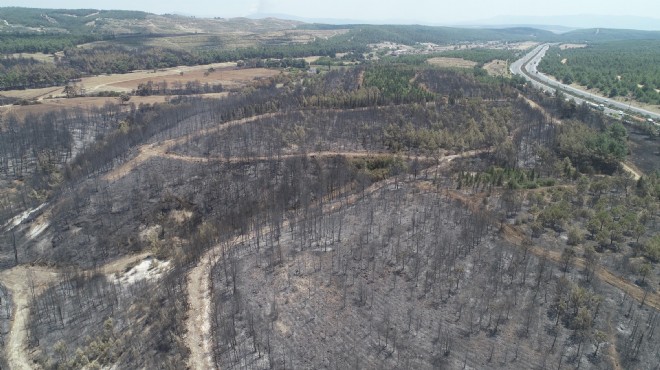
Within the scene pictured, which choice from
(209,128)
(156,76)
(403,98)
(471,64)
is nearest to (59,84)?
(156,76)

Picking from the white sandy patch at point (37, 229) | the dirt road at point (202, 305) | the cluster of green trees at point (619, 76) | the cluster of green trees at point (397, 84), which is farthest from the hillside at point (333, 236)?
the cluster of green trees at point (619, 76)

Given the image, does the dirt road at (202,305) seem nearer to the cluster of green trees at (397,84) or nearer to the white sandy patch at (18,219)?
the white sandy patch at (18,219)

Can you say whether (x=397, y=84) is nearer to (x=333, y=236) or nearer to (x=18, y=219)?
(x=333, y=236)

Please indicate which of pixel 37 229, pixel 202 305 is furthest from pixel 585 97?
pixel 37 229

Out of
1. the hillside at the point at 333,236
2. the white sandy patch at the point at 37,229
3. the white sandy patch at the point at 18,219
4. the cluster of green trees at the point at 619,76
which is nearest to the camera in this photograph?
the hillside at the point at 333,236

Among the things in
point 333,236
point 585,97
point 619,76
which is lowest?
point 333,236

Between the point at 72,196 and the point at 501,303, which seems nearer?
the point at 501,303

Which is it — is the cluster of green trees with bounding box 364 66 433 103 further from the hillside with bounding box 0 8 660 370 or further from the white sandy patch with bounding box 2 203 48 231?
the white sandy patch with bounding box 2 203 48 231

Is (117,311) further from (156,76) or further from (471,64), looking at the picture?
(471,64)
